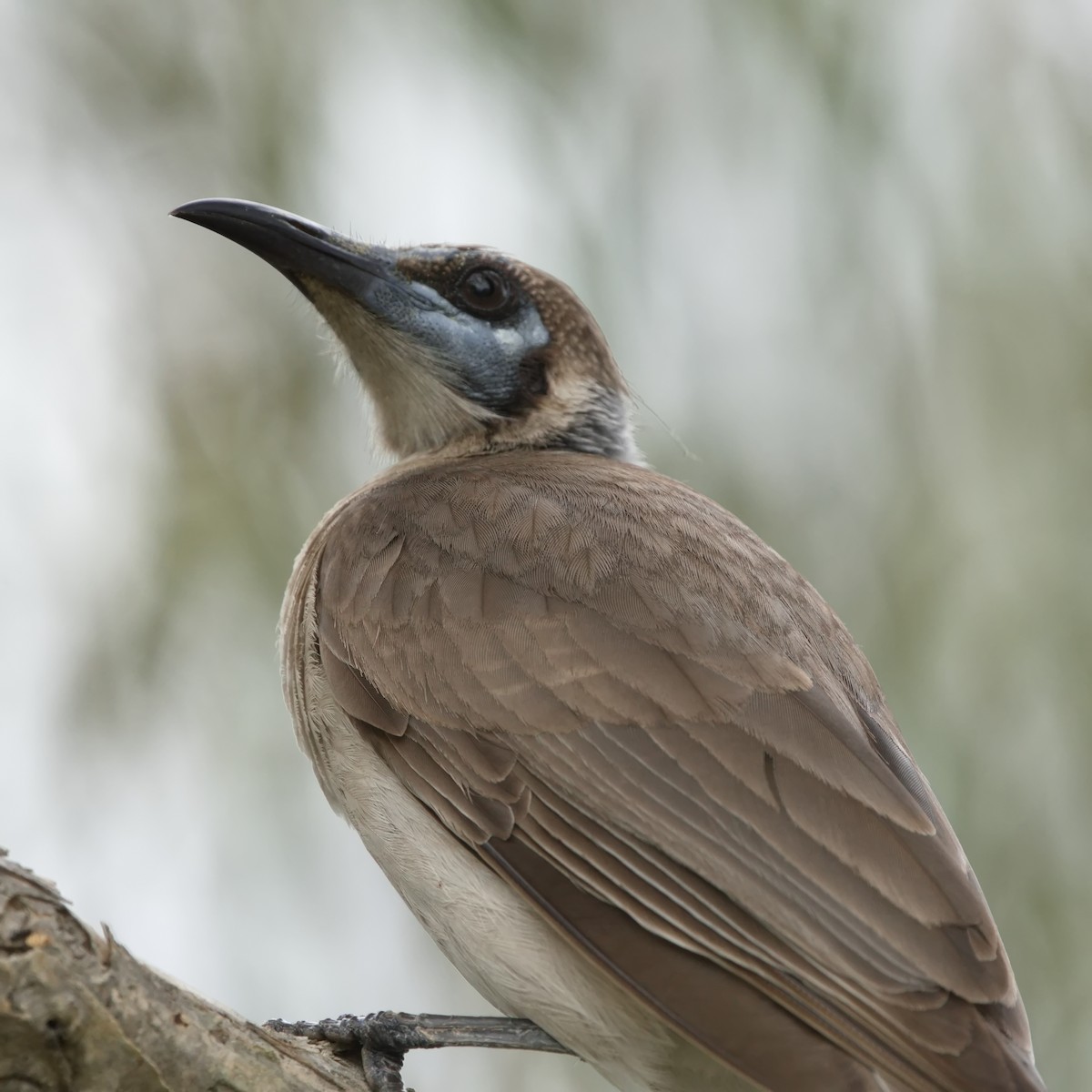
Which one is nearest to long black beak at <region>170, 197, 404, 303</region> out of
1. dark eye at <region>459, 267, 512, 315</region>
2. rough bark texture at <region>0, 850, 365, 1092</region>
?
dark eye at <region>459, 267, 512, 315</region>

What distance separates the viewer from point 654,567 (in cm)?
506

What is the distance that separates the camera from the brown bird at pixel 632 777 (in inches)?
155

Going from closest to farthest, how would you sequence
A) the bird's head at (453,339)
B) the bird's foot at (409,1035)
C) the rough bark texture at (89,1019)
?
the rough bark texture at (89,1019), the bird's foot at (409,1035), the bird's head at (453,339)

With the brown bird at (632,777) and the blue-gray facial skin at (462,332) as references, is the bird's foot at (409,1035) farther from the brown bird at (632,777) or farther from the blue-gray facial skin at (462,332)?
the blue-gray facial skin at (462,332)

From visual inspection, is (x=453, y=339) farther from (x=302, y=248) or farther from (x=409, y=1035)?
(x=409, y=1035)

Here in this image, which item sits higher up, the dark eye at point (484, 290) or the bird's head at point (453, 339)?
the dark eye at point (484, 290)

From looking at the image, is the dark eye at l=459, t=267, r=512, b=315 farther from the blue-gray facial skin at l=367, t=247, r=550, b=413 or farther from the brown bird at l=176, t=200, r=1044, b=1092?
the brown bird at l=176, t=200, r=1044, b=1092

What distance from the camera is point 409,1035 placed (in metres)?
4.66

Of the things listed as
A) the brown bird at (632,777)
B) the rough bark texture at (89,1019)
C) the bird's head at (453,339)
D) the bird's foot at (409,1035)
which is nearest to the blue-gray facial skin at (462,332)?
the bird's head at (453,339)

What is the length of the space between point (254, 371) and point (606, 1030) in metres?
4.67

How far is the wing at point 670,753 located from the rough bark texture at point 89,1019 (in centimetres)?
98

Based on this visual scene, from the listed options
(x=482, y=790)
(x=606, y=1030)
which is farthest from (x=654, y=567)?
(x=606, y=1030)

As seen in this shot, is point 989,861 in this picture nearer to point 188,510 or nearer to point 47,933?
point 188,510

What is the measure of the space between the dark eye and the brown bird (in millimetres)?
399
